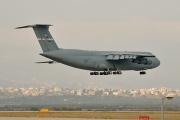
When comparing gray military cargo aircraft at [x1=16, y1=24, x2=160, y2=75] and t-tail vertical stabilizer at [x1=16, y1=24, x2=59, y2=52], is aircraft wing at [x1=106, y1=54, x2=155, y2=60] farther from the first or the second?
t-tail vertical stabilizer at [x1=16, y1=24, x2=59, y2=52]

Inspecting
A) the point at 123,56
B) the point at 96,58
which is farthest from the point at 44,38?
the point at 123,56

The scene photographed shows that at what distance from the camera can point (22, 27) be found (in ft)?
254

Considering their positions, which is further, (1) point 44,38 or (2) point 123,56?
(2) point 123,56

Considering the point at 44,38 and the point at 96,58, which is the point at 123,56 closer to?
the point at 96,58

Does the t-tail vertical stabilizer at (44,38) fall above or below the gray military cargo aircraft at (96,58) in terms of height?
above

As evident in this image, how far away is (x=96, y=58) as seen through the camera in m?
84.1

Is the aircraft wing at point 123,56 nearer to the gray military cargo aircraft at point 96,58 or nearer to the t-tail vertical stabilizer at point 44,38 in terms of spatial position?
the gray military cargo aircraft at point 96,58

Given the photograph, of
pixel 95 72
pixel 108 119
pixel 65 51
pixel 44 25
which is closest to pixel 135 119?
pixel 108 119

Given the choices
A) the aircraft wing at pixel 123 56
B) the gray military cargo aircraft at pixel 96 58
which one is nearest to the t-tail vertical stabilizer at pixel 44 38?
the gray military cargo aircraft at pixel 96 58

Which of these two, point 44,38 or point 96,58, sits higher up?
point 44,38

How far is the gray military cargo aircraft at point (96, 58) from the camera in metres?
80.2

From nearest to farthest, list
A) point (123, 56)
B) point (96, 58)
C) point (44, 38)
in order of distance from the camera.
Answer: point (44, 38), point (96, 58), point (123, 56)

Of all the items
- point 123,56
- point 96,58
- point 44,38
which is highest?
point 44,38

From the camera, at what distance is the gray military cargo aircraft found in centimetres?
8025
